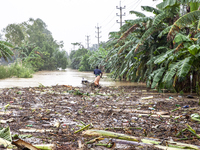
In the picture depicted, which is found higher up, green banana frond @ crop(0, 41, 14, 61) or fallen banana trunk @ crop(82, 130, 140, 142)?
green banana frond @ crop(0, 41, 14, 61)

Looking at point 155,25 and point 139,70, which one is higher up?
point 155,25

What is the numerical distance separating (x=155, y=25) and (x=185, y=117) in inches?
268

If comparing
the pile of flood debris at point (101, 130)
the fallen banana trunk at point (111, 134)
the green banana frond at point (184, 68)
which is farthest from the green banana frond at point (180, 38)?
the fallen banana trunk at point (111, 134)

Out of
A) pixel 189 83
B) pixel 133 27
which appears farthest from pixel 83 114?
pixel 133 27

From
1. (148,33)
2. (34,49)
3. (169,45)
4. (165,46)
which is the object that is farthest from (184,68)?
(34,49)

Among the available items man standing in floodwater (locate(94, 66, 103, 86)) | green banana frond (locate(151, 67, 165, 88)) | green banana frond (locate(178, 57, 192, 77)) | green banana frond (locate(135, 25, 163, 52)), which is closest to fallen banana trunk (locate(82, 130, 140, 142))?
green banana frond (locate(178, 57, 192, 77))

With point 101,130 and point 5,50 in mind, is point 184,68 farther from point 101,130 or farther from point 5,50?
point 5,50

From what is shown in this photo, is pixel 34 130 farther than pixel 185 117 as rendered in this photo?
No

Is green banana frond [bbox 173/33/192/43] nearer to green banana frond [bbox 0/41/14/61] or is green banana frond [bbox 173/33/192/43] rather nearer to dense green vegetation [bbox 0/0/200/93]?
dense green vegetation [bbox 0/0/200/93]

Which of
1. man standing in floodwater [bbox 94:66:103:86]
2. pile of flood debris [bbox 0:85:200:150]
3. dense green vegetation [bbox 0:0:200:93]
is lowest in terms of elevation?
pile of flood debris [bbox 0:85:200:150]

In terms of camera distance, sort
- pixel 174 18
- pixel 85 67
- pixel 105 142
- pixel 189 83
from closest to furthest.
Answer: pixel 105 142
pixel 189 83
pixel 174 18
pixel 85 67

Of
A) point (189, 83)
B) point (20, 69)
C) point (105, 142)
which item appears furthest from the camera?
point (20, 69)

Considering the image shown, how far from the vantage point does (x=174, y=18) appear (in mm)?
11391

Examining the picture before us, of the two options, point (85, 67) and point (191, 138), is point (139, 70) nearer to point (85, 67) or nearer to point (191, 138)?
point (191, 138)
